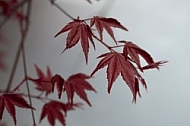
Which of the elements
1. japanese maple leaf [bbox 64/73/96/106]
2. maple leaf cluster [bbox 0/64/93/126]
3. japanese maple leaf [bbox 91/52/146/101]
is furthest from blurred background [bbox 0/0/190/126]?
japanese maple leaf [bbox 91/52/146/101]

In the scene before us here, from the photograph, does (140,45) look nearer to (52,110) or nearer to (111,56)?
(52,110)

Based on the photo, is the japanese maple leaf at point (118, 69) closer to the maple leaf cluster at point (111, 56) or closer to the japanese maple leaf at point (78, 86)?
the maple leaf cluster at point (111, 56)

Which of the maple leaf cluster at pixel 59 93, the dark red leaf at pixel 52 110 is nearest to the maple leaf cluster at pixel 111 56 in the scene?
the maple leaf cluster at pixel 59 93

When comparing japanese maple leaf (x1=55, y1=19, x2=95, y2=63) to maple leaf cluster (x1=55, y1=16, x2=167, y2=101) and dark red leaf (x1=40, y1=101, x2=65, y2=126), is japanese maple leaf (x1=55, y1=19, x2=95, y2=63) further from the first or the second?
dark red leaf (x1=40, y1=101, x2=65, y2=126)

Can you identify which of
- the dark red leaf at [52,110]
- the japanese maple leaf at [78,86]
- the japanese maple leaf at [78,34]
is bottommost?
the dark red leaf at [52,110]

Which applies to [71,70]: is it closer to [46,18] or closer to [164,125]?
[46,18]

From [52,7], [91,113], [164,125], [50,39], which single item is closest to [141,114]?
[164,125]

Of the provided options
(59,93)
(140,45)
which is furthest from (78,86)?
(140,45)

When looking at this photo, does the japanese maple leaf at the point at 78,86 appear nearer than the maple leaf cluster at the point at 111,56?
No
